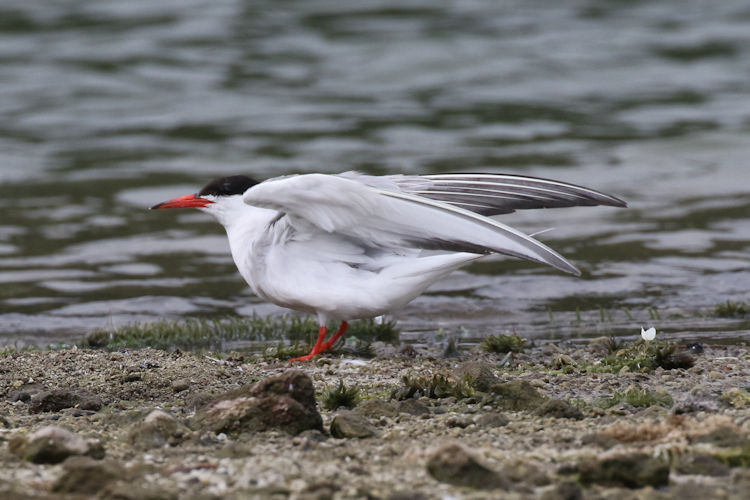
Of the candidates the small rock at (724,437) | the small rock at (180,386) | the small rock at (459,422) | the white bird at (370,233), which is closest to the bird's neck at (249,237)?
the white bird at (370,233)

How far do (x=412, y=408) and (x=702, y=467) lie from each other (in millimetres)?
1589

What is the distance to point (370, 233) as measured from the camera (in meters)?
6.61

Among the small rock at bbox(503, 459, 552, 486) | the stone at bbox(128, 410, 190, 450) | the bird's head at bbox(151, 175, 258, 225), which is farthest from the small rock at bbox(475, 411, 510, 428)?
the bird's head at bbox(151, 175, 258, 225)

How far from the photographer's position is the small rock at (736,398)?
200 inches

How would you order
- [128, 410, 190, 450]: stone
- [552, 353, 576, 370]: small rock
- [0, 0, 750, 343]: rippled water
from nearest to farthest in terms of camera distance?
[128, 410, 190, 450]: stone, [552, 353, 576, 370]: small rock, [0, 0, 750, 343]: rippled water

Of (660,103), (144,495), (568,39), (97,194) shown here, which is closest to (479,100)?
(660,103)

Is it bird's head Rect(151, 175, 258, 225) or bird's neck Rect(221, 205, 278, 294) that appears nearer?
bird's neck Rect(221, 205, 278, 294)

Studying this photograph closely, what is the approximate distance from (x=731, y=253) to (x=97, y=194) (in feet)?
26.3

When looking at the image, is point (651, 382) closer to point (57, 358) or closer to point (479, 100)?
point (57, 358)

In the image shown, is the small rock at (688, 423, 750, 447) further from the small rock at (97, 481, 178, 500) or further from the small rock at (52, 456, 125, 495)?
the small rock at (52, 456, 125, 495)

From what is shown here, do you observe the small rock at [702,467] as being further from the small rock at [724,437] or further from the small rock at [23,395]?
the small rock at [23,395]

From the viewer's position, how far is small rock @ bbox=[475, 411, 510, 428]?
4.91 meters

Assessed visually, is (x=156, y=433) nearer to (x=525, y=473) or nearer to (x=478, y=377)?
(x=525, y=473)

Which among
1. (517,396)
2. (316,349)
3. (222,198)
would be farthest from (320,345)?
(517,396)
